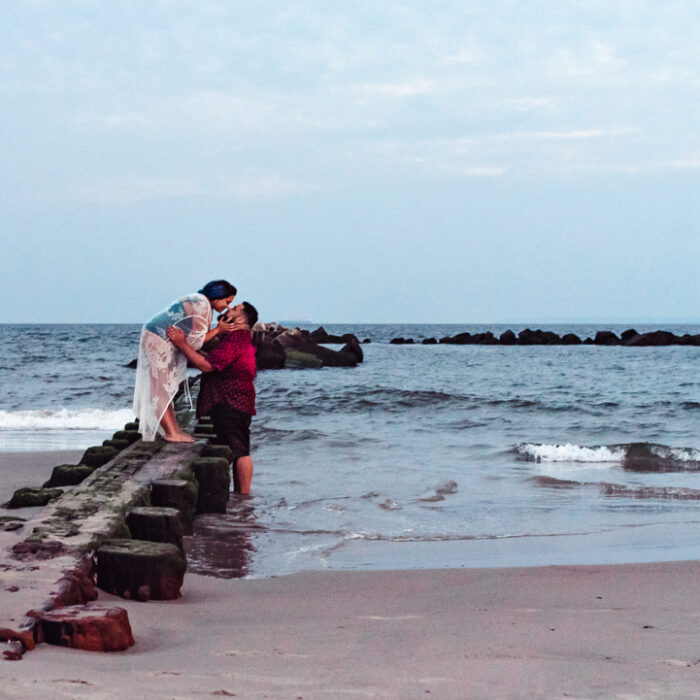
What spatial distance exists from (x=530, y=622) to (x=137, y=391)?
4444 millimetres

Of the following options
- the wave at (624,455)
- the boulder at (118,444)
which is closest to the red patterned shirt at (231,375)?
the boulder at (118,444)

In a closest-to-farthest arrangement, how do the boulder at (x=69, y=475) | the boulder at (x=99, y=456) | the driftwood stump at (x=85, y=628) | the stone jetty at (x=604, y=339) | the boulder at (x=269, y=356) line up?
1. the driftwood stump at (x=85, y=628)
2. the boulder at (x=69, y=475)
3. the boulder at (x=99, y=456)
4. the boulder at (x=269, y=356)
5. the stone jetty at (x=604, y=339)

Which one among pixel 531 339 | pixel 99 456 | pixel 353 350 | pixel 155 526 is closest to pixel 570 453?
pixel 99 456

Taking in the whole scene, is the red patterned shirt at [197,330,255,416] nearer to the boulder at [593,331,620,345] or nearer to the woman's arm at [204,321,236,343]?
the woman's arm at [204,321,236,343]

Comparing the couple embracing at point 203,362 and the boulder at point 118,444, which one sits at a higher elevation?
the couple embracing at point 203,362

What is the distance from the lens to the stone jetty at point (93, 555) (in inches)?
113

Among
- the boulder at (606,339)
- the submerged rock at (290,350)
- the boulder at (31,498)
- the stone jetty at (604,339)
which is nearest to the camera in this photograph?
the boulder at (31,498)

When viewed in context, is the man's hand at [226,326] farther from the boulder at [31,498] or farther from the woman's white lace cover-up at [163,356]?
the boulder at [31,498]

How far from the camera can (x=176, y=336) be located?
273 inches

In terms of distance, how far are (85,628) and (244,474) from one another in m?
5.29

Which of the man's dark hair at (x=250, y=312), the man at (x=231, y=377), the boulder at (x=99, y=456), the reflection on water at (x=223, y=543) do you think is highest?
the man's dark hair at (x=250, y=312)

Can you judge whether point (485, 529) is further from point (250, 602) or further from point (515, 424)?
point (515, 424)

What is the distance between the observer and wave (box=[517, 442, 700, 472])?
36.9 feet

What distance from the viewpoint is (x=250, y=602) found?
427 centimetres
